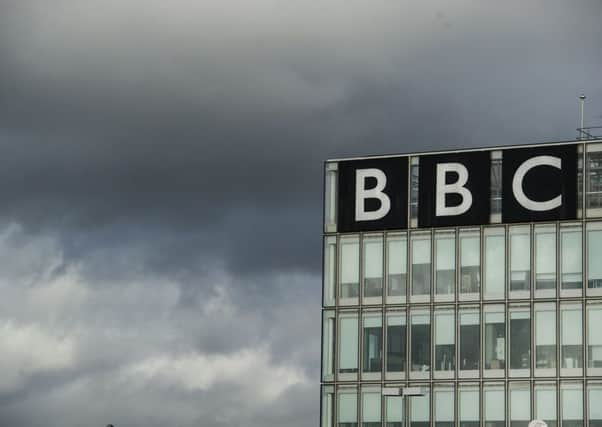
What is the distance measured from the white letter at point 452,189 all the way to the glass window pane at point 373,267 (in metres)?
4.42

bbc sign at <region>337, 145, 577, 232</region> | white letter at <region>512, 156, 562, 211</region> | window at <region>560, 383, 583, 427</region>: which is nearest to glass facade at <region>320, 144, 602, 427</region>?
window at <region>560, 383, 583, 427</region>

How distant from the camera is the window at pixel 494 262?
105000mm

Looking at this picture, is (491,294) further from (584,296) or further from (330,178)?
(330,178)

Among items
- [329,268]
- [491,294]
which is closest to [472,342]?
[491,294]

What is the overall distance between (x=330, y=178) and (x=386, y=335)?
425 inches

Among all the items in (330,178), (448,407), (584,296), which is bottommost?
(448,407)

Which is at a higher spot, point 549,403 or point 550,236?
point 550,236

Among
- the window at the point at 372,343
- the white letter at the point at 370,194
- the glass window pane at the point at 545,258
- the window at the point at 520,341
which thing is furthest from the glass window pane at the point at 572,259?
the window at the point at 372,343

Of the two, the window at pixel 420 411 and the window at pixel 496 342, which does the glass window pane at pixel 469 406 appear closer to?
the window at pixel 496 342

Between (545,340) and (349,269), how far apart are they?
13.6 m

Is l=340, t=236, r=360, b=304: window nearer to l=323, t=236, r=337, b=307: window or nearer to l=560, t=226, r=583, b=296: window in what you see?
l=323, t=236, r=337, b=307: window

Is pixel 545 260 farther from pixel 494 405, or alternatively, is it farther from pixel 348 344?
pixel 348 344

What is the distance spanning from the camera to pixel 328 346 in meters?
109

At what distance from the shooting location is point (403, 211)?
354 ft
